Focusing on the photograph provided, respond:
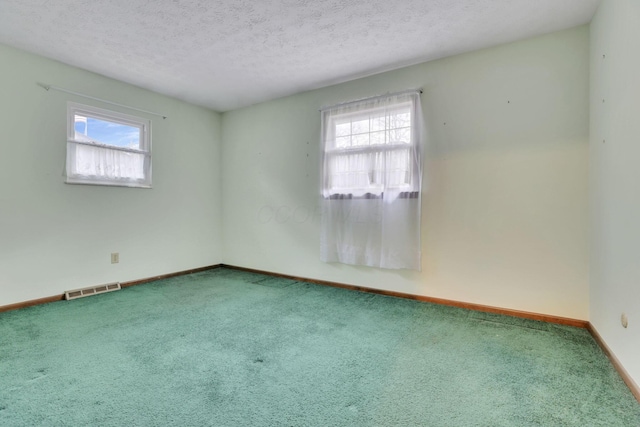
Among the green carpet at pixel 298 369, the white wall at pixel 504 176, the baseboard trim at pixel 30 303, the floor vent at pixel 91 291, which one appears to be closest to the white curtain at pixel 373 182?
the white wall at pixel 504 176

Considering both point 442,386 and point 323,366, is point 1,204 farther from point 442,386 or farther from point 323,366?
point 442,386

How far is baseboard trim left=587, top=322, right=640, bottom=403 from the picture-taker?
1502mm

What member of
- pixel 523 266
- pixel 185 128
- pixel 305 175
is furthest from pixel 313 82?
pixel 523 266

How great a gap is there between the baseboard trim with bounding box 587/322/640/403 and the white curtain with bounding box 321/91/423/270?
1360mm

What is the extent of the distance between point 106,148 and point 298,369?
326cm

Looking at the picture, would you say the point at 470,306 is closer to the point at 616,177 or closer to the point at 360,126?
the point at 616,177

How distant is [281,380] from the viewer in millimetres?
1646

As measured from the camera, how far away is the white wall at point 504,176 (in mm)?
2412

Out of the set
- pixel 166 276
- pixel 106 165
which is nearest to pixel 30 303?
pixel 166 276

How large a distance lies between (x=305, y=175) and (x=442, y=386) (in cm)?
281

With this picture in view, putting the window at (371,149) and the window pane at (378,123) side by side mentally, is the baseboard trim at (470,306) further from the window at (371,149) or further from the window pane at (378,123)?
the window pane at (378,123)

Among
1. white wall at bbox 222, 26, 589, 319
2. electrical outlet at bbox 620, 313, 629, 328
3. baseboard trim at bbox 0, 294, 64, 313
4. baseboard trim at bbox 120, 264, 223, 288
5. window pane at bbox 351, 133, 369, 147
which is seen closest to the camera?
electrical outlet at bbox 620, 313, 629, 328

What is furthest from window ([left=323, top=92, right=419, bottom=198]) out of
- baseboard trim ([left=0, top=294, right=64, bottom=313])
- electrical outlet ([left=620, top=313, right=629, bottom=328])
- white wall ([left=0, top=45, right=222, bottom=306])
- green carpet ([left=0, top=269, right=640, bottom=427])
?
baseboard trim ([left=0, top=294, right=64, bottom=313])

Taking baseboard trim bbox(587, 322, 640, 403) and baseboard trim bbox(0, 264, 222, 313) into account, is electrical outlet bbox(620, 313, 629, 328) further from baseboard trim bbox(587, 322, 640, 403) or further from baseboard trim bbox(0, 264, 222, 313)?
baseboard trim bbox(0, 264, 222, 313)
